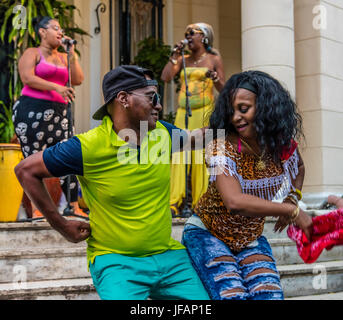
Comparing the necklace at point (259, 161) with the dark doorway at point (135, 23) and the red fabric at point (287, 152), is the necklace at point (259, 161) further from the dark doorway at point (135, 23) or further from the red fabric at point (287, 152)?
the dark doorway at point (135, 23)

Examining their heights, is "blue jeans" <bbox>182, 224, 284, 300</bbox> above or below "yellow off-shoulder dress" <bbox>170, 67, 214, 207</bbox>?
below

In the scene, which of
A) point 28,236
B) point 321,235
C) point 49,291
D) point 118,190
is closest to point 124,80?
point 118,190

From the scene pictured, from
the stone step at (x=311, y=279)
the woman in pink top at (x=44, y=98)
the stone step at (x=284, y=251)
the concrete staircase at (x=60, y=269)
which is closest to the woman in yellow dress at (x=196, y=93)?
the concrete staircase at (x=60, y=269)

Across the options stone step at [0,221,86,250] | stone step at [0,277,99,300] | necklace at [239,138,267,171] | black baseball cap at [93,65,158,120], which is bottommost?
stone step at [0,277,99,300]

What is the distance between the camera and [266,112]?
2.67 metres

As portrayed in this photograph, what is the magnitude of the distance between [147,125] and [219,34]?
7.76 m

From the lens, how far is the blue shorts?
2518 millimetres

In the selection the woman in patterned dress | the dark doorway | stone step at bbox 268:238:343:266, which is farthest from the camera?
the dark doorway

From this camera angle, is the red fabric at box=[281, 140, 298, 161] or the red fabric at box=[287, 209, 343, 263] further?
the red fabric at box=[281, 140, 298, 161]

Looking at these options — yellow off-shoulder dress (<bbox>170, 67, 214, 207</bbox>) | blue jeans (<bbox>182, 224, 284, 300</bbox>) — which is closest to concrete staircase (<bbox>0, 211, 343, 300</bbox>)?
yellow off-shoulder dress (<bbox>170, 67, 214, 207</bbox>)

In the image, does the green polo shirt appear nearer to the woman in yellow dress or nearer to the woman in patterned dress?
the woman in patterned dress

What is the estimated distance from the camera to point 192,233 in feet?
9.37

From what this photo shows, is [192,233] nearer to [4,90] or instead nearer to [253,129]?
[253,129]
